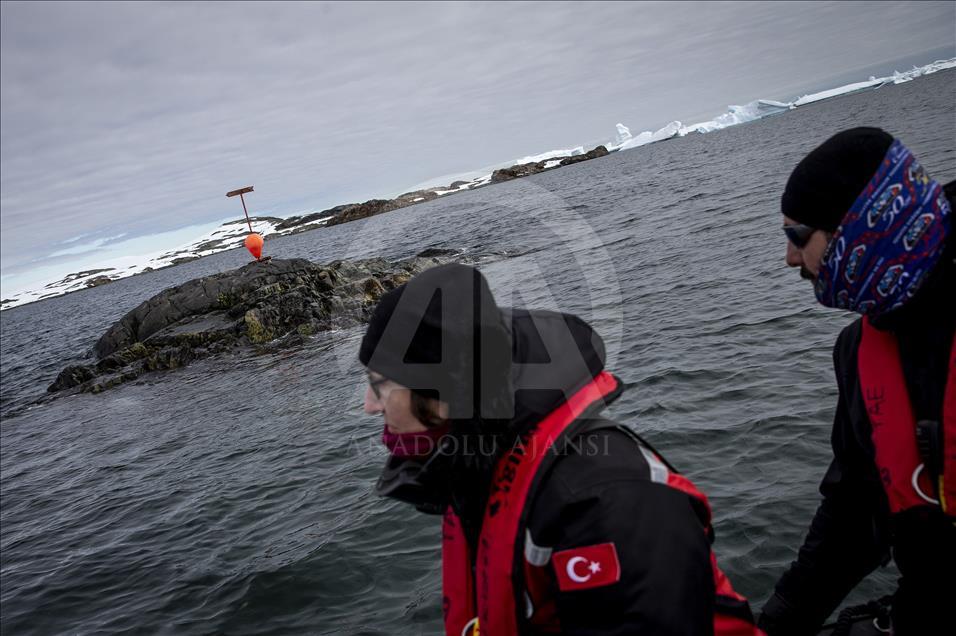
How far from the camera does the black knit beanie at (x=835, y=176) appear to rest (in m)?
2.38

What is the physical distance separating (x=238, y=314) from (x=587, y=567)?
25.3 m

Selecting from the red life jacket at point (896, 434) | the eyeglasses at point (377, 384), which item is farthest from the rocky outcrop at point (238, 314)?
the red life jacket at point (896, 434)

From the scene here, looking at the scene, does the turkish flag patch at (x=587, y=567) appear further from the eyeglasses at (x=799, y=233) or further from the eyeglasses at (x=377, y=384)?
the eyeglasses at (x=799, y=233)

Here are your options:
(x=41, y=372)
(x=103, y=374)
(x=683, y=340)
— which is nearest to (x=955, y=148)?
(x=683, y=340)

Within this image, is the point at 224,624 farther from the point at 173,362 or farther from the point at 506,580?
the point at 173,362

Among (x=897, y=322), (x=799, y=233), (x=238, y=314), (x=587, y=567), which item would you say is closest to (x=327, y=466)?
(x=587, y=567)

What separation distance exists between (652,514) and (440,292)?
102 centimetres

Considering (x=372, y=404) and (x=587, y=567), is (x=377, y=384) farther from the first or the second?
(x=587, y=567)

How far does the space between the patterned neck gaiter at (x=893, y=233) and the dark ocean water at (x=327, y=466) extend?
3.74 meters

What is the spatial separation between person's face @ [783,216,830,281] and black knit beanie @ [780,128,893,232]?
0.14ft

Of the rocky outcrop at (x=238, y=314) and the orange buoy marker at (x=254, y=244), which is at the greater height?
the orange buoy marker at (x=254, y=244)

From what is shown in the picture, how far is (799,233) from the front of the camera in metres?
2.59

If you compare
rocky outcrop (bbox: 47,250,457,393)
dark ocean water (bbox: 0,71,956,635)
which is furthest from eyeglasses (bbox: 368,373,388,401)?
rocky outcrop (bbox: 47,250,457,393)

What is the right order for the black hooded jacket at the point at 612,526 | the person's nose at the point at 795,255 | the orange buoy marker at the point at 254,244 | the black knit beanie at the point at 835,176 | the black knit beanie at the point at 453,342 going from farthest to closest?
the orange buoy marker at the point at 254,244
the person's nose at the point at 795,255
the black knit beanie at the point at 835,176
the black knit beanie at the point at 453,342
the black hooded jacket at the point at 612,526
